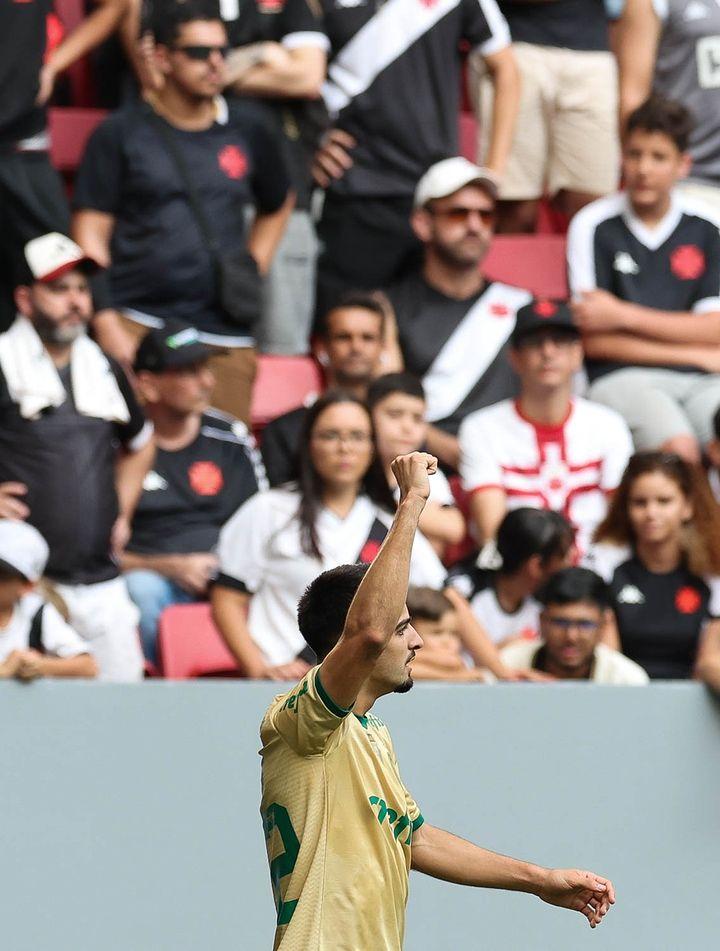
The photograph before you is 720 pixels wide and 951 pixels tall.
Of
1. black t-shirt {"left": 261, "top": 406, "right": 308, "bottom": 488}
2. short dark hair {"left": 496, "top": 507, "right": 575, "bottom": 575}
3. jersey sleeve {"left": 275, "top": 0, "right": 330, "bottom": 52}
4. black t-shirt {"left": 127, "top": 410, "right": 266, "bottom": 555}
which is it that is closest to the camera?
short dark hair {"left": 496, "top": 507, "right": 575, "bottom": 575}

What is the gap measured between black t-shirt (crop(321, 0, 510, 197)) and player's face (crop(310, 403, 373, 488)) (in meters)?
1.95

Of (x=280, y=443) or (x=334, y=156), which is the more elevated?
(x=334, y=156)

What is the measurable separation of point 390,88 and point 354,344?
4.29 feet

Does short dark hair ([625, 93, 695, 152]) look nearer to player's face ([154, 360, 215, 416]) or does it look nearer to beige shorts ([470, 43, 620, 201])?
beige shorts ([470, 43, 620, 201])

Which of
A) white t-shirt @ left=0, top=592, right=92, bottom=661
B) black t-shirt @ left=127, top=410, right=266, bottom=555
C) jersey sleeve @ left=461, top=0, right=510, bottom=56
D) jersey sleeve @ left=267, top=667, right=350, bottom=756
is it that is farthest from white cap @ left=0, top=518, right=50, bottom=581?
jersey sleeve @ left=461, top=0, right=510, bottom=56

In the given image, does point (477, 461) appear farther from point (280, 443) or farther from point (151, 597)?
point (151, 597)

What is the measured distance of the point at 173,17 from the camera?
687 cm

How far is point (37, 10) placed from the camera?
705 cm

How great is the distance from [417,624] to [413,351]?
1.66m

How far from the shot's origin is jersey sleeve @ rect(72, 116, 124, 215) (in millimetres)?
6926

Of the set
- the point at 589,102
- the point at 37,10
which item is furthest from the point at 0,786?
the point at 589,102

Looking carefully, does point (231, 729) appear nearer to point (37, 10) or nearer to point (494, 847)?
point (494, 847)

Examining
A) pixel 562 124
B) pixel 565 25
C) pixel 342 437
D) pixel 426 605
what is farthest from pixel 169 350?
pixel 565 25

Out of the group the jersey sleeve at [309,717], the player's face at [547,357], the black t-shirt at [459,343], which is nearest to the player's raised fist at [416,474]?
the jersey sleeve at [309,717]
